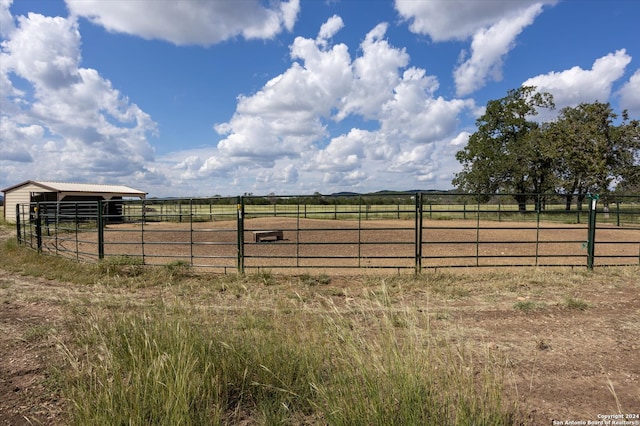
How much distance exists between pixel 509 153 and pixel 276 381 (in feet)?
141

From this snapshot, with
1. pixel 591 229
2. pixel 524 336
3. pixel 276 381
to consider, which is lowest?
pixel 524 336

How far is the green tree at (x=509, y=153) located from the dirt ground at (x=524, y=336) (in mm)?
33492

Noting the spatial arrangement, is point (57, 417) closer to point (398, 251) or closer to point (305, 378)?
point (305, 378)

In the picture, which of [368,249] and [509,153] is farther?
[509,153]

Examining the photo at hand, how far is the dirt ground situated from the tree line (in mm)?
24356

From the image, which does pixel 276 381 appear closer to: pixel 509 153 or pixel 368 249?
pixel 368 249

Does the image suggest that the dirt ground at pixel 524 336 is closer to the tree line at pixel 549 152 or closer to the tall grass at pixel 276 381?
the tall grass at pixel 276 381

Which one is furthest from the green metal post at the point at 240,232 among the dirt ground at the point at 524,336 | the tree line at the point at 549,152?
the tree line at the point at 549,152

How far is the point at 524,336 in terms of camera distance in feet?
16.3

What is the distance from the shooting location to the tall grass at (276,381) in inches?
98.7

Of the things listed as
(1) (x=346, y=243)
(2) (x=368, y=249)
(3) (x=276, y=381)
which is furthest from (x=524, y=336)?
(2) (x=368, y=249)

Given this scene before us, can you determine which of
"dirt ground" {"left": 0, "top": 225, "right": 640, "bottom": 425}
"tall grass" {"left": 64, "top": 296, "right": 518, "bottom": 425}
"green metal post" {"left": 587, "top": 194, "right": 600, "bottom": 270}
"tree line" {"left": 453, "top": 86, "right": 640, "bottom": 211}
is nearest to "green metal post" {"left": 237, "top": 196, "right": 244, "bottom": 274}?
"dirt ground" {"left": 0, "top": 225, "right": 640, "bottom": 425}

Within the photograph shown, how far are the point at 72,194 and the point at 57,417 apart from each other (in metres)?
34.7

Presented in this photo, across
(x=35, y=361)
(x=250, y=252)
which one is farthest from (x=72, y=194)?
(x=35, y=361)
